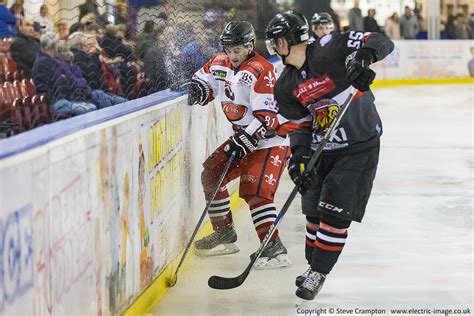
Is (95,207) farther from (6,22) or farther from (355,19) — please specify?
(355,19)

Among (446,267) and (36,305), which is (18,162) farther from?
(446,267)

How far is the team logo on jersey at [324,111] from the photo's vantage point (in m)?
4.73

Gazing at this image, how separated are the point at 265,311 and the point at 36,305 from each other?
1.69 metres

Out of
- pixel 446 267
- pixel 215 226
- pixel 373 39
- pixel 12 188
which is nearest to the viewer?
pixel 12 188

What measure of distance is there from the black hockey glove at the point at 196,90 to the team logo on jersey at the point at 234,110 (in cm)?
14

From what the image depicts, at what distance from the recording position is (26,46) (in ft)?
12.8

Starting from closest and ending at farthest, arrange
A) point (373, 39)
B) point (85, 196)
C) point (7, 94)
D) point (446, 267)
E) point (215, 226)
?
point (85, 196) < point (7, 94) < point (373, 39) < point (446, 267) < point (215, 226)

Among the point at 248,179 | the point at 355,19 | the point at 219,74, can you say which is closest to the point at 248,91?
the point at 219,74

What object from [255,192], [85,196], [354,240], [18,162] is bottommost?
[354,240]

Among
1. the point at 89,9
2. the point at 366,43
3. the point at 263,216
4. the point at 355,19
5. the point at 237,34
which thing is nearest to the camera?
the point at 89,9

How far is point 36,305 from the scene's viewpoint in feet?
10.2

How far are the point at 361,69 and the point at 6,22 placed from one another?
1.44m

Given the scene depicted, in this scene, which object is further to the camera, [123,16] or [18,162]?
[123,16]

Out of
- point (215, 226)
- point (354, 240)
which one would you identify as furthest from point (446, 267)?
point (215, 226)
